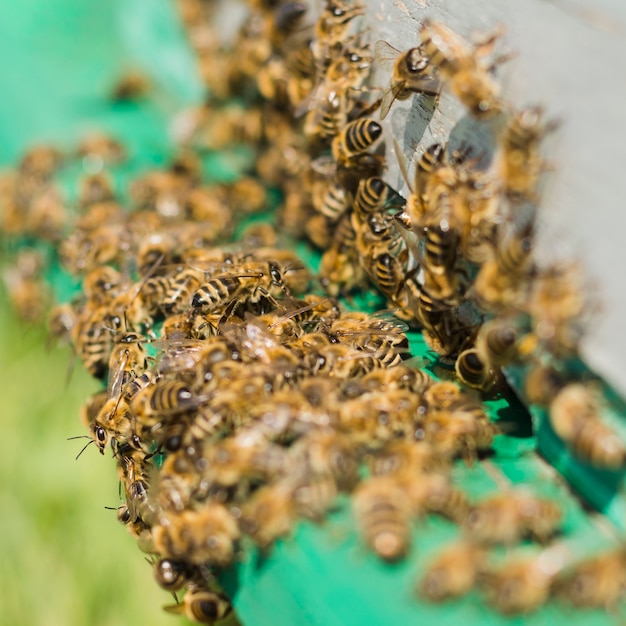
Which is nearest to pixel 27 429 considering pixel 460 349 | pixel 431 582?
pixel 460 349

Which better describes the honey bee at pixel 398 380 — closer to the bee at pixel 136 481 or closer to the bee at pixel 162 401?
the bee at pixel 162 401

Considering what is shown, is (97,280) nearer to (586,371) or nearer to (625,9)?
(586,371)

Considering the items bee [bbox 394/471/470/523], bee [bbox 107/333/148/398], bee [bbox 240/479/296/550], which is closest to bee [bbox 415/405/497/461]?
bee [bbox 394/471/470/523]

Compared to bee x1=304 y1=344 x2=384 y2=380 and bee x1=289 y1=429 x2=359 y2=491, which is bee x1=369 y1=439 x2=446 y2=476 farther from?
bee x1=304 y1=344 x2=384 y2=380

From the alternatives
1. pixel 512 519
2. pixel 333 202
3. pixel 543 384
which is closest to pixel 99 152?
pixel 333 202

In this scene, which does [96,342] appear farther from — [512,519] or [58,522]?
[512,519]

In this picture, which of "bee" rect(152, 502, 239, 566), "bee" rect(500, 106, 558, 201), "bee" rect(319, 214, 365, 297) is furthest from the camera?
"bee" rect(319, 214, 365, 297)
